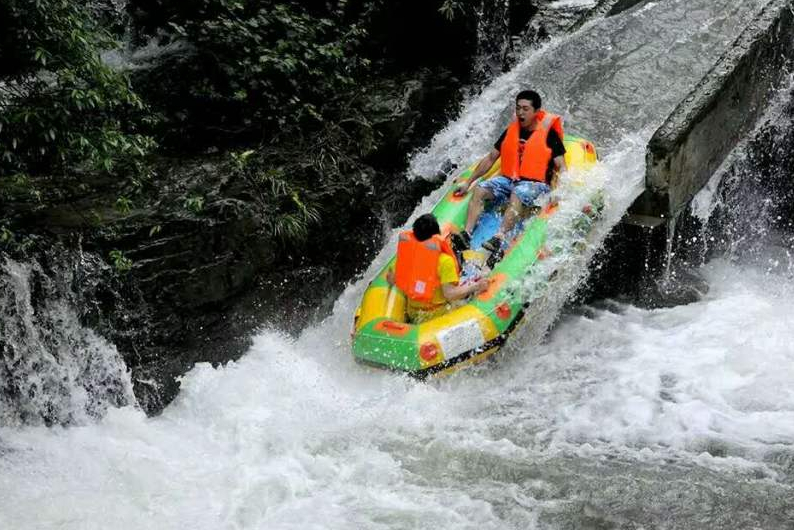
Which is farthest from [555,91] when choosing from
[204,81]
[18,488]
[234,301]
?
[18,488]

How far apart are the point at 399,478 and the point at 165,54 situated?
473 centimetres

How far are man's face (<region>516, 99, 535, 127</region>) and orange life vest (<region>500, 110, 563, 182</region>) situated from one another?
8 centimetres

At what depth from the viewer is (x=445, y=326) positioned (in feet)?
19.7

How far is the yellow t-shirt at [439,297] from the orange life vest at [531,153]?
1404 mm

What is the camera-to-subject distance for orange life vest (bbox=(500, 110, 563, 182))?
7.00 m

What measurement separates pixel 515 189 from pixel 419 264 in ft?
4.52

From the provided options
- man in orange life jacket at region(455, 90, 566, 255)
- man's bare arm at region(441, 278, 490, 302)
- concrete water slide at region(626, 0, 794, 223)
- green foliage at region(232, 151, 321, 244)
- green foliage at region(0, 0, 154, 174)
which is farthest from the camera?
man in orange life jacket at region(455, 90, 566, 255)

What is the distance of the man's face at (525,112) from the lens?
6980 mm

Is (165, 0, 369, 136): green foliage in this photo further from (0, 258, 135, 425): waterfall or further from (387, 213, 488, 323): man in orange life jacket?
(0, 258, 135, 425): waterfall

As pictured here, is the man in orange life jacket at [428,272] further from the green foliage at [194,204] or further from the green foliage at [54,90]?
the green foliage at [54,90]

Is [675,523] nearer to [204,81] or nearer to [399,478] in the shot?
[399,478]

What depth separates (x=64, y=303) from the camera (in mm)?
5473

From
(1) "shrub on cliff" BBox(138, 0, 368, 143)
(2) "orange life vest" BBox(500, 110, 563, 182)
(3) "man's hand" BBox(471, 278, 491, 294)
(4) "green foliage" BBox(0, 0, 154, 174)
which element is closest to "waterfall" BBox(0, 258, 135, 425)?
(4) "green foliage" BBox(0, 0, 154, 174)

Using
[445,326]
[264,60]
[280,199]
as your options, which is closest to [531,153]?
[445,326]
